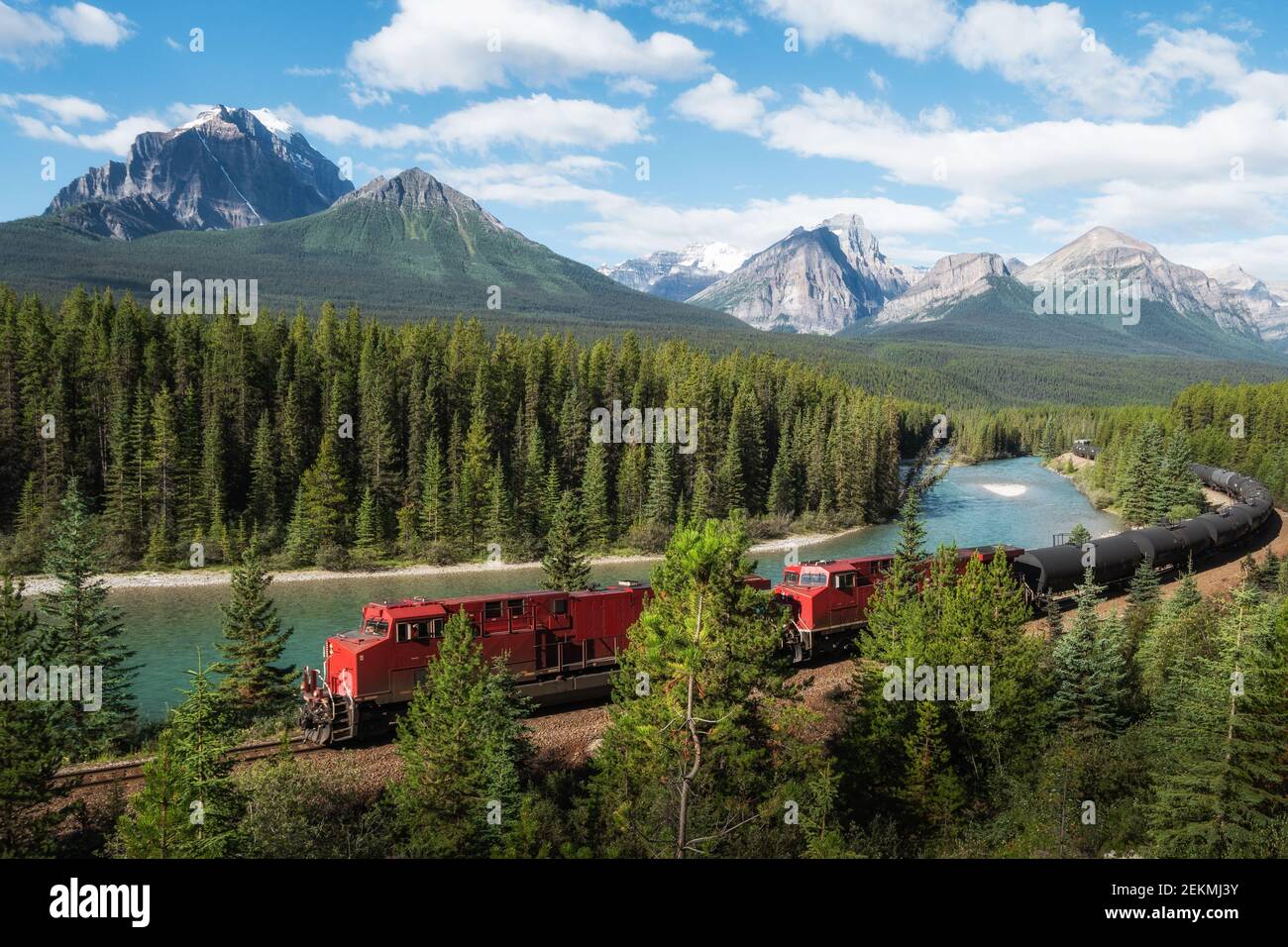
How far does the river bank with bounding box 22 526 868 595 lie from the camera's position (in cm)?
6347

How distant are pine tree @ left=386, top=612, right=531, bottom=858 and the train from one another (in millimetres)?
1988

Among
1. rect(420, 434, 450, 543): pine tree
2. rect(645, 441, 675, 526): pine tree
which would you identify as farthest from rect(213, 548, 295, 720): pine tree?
rect(645, 441, 675, 526): pine tree

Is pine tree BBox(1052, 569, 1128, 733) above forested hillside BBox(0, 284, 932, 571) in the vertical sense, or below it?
below

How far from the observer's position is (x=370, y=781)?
2409cm

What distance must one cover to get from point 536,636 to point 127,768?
13505 mm

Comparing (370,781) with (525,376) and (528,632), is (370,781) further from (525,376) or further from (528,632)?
(525,376)

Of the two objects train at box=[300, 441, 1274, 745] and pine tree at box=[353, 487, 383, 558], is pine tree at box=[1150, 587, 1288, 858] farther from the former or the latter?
pine tree at box=[353, 487, 383, 558]

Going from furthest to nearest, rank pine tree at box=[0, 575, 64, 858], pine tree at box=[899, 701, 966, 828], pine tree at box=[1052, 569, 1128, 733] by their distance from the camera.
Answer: pine tree at box=[1052, 569, 1128, 733] → pine tree at box=[899, 701, 966, 828] → pine tree at box=[0, 575, 64, 858]

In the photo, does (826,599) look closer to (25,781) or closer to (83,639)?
(25,781)

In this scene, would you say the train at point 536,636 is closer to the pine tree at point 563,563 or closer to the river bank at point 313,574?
the pine tree at point 563,563

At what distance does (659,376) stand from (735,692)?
7876 centimetres

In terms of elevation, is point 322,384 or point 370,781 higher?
point 322,384
